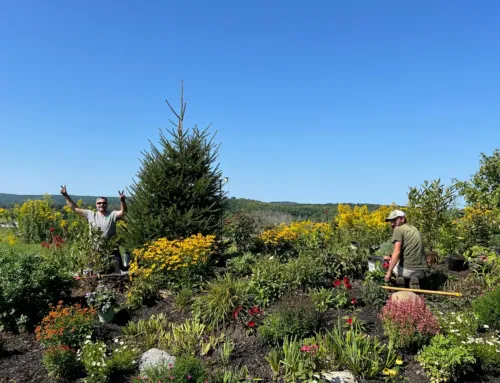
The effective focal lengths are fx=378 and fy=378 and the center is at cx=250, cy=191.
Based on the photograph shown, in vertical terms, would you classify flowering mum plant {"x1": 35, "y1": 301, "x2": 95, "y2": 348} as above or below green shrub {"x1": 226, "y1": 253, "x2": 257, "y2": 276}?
below

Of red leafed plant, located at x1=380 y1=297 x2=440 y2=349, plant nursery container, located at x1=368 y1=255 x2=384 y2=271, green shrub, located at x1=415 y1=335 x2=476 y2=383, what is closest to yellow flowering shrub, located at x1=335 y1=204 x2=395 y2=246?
plant nursery container, located at x1=368 y1=255 x2=384 y2=271

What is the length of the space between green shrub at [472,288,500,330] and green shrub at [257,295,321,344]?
2162mm

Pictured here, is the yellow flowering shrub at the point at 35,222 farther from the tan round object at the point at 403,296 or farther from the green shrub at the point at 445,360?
the green shrub at the point at 445,360

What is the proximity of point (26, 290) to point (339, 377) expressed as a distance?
4833mm

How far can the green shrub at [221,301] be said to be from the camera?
5.55m

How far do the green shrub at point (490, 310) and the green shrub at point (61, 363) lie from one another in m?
5.21

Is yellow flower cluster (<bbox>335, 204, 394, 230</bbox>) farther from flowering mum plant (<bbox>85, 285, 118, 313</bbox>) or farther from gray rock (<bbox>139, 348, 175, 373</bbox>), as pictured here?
gray rock (<bbox>139, 348, 175, 373</bbox>)

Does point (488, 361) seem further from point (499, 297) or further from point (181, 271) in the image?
point (181, 271)

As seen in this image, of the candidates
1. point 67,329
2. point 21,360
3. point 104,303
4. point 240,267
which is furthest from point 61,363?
point 240,267

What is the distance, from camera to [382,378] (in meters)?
4.23

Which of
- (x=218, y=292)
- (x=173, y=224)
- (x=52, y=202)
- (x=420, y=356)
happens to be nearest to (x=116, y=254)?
(x=173, y=224)

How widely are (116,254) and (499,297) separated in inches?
278

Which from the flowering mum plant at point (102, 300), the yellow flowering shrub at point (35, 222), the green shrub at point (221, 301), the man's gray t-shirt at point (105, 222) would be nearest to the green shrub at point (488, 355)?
the green shrub at point (221, 301)

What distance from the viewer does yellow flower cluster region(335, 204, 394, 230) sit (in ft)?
35.4
